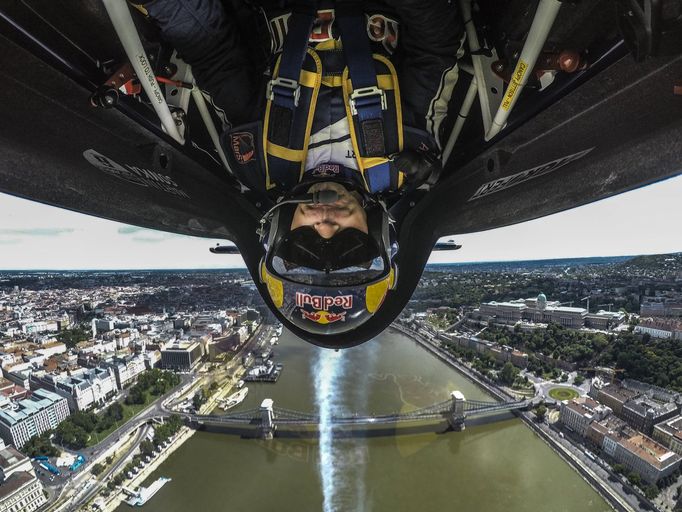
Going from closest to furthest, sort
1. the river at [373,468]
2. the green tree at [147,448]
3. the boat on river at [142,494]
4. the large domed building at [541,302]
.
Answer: the boat on river at [142,494], the river at [373,468], the green tree at [147,448], the large domed building at [541,302]

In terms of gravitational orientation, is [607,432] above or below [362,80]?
below

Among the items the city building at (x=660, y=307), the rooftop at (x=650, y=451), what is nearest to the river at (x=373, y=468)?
the rooftop at (x=650, y=451)

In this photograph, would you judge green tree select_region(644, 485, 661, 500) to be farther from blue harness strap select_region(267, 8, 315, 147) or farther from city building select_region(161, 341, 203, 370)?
city building select_region(161, 341, 203, 370)

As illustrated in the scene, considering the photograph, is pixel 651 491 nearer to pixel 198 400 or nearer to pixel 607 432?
pixel 607 432

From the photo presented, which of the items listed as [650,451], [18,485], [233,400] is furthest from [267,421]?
[650,451]

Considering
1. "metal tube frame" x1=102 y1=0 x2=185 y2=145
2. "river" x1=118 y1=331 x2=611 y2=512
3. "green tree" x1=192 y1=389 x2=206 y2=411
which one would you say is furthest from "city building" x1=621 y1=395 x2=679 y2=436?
"green tree" x1=192 y1=389 x2=206 y2=411

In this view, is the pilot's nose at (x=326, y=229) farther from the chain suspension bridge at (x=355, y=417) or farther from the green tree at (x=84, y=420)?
the green tree at (x=84, y=420)

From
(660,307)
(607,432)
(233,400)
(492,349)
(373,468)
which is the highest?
(660,307)
